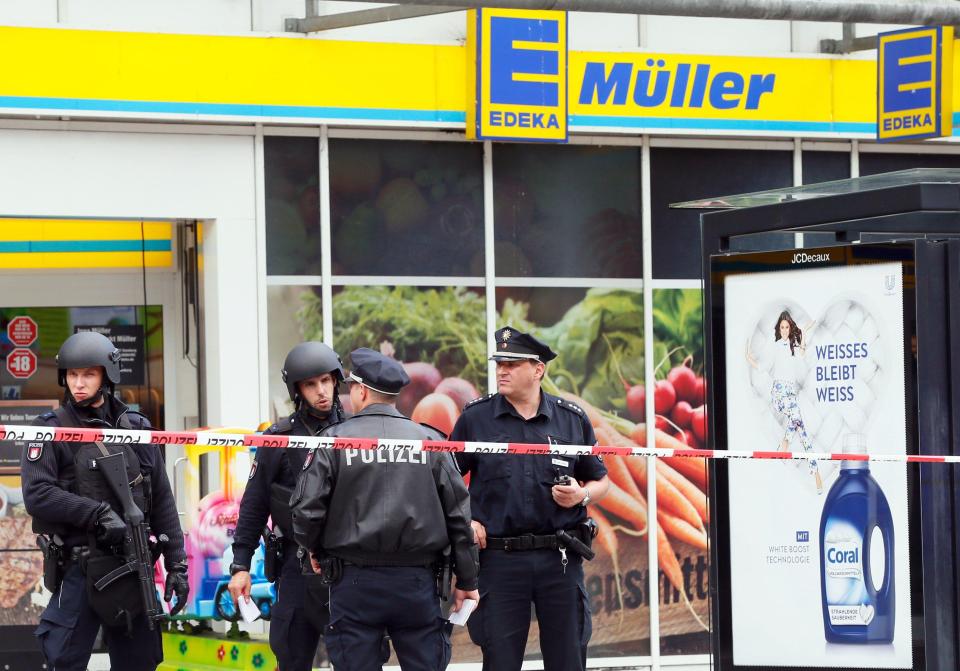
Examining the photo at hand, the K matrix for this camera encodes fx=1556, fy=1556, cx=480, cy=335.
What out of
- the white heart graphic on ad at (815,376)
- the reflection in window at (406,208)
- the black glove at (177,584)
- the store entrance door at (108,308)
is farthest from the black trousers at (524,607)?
the store entrance door at (108,308)

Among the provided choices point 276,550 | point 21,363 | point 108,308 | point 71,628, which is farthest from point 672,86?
point 71,628

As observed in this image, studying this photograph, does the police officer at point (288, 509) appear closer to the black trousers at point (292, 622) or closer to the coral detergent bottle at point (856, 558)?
the black trousers at point (292, 622)

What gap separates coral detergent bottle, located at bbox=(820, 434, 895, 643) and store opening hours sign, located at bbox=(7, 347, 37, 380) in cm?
640

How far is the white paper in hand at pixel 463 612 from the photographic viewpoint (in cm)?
659

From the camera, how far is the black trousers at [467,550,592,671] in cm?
716

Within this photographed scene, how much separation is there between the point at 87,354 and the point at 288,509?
1183 mm

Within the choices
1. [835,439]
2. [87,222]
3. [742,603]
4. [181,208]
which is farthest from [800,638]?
[87,222]

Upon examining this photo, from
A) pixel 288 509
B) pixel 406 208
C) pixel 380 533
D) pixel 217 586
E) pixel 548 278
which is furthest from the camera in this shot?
pixel 548 278

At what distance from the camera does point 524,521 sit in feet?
23.5

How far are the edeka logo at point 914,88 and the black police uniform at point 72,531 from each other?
19.3 feet

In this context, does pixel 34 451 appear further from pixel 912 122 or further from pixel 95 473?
pixel 912 122

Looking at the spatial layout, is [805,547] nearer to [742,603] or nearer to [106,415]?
[742,603]

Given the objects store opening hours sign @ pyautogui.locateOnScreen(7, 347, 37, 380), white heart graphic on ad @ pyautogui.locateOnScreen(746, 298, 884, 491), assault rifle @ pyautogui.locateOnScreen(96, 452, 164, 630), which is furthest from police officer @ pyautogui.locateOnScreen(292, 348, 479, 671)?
store opening hours sign @ pyautogui.locateOnScreen(7, 347, 37, 380)

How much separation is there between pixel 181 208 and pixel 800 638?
505 cm
